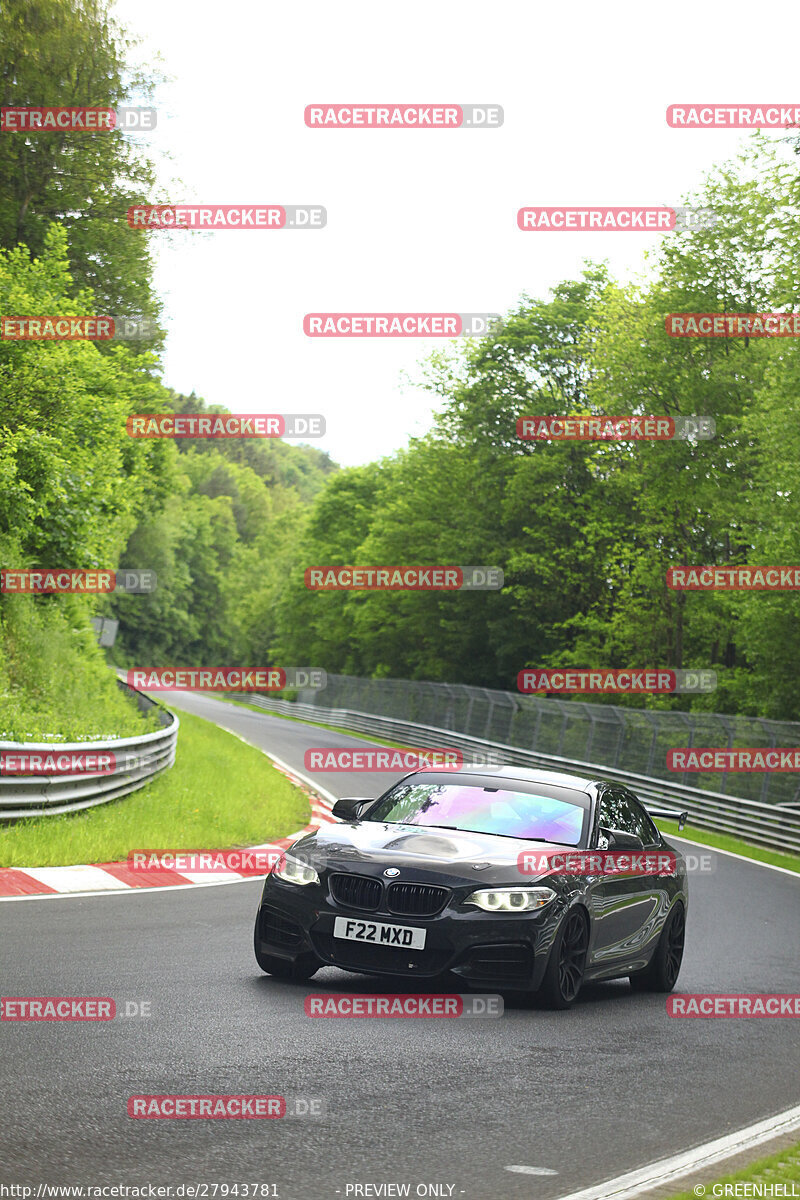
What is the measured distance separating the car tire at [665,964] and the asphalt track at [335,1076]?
18 cm

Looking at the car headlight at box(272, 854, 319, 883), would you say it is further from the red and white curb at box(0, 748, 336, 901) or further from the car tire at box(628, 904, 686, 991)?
the red and white curb at box(0, 748, 336, 901)

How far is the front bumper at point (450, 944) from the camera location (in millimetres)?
7781

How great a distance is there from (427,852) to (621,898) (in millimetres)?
1748

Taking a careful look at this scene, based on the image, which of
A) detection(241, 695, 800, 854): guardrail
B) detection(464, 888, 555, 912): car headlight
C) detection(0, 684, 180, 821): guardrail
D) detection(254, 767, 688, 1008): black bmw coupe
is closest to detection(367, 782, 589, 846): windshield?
detection(254, 767, 688, 1008): black bmw coupe

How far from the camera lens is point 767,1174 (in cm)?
511

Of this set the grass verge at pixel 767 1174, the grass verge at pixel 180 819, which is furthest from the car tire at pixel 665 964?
the grass verge at pixel 180 819

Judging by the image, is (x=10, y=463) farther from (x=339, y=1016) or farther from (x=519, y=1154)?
(x=519, y=1154)

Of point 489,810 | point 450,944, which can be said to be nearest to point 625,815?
point 489,810

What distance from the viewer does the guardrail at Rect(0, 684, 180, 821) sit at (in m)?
13.9

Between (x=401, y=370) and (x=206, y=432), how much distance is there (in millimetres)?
27856

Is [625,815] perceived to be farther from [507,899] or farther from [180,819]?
[180,819]

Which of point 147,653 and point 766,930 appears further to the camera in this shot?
point 147,653

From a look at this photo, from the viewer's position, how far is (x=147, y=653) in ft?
386

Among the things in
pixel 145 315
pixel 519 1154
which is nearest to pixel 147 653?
pixel 145 315
